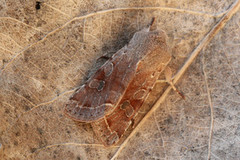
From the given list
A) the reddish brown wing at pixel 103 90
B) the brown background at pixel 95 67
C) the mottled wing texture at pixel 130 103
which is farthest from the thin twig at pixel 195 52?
the reddish brown wing at pixel 103 90

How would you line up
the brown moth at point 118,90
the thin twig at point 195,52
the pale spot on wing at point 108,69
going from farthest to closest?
the pale spot on wing at point 108,69
the brown moth at point 118,90
the thin twig at point 195,52

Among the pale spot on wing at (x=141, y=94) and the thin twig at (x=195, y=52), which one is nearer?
the thin twig at (x=195, y=52)

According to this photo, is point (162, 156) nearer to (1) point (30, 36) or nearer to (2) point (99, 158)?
(2) point (99, 158)

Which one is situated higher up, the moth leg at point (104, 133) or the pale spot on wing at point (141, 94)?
the pale spot on wing at point (141, 94)

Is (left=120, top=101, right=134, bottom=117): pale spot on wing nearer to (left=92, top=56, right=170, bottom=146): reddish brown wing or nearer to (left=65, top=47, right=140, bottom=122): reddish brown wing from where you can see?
(left=92, top=56, right=170, bottom=146): reddish brown wing

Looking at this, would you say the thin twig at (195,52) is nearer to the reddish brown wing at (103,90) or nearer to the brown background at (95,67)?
the brown background at (95,67)

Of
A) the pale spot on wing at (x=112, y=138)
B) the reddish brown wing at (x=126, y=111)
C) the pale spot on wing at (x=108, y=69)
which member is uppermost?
the pale spot on wing at (x=108, y=69)

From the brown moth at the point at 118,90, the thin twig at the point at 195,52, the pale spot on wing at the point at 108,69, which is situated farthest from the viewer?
the pale spot on wing at the point at 108,69

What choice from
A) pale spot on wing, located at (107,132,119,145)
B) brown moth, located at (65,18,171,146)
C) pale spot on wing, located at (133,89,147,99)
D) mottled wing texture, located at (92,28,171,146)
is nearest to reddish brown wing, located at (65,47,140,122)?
brown moth, located at (65,18,171,146)
